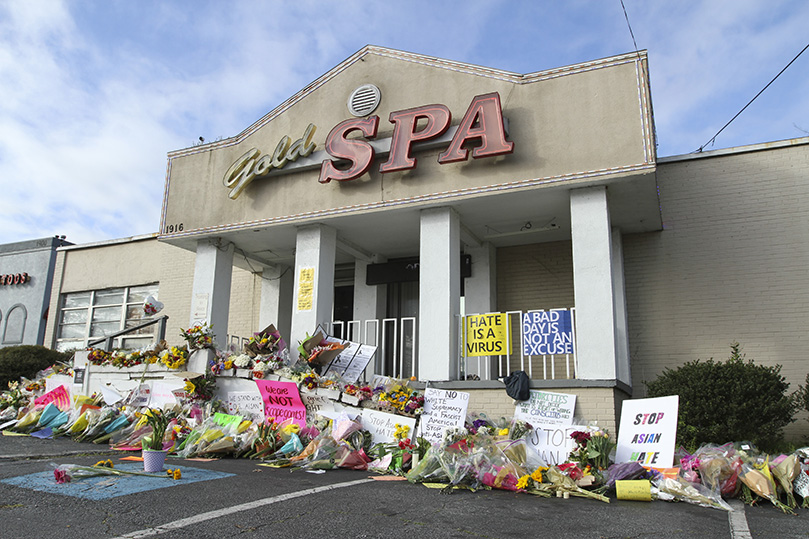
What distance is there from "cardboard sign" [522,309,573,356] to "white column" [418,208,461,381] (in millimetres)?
1146

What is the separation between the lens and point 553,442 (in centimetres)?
778

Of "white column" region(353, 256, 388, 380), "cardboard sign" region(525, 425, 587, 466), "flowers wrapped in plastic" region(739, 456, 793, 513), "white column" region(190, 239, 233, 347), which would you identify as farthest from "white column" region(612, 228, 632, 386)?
"white column" region(190, 239, 233, 347)

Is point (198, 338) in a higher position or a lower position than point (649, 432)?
higher

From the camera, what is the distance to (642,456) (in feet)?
Result: 22.8

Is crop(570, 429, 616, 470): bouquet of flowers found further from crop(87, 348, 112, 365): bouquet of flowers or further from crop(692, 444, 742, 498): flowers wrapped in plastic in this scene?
crop(87, 348, 112, 365): bouquet of flowers

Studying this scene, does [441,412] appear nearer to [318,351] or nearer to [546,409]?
[546,409]

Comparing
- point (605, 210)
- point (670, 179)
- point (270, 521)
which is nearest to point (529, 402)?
point (605, 210)

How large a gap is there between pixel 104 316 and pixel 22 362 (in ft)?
9.31

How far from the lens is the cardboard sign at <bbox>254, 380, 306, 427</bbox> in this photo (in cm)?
909

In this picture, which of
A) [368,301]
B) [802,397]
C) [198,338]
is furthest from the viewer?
[368,301]

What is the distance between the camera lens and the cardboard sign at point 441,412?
8.28 m

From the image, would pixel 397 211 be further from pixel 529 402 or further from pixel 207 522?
pixel 207 522

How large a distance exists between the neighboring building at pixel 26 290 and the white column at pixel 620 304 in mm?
16623

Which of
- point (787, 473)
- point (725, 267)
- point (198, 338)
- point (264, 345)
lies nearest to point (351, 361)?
point (264, 345)
